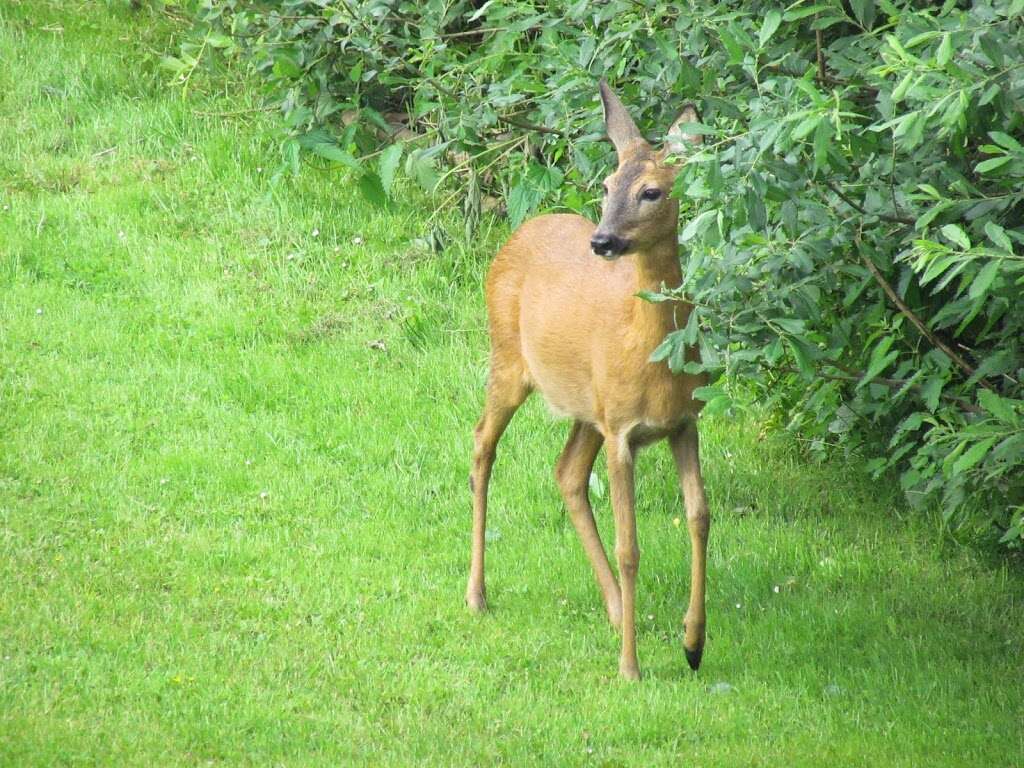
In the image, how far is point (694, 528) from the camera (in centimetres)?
617

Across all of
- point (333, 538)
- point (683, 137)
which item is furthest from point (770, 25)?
point (333, 538)

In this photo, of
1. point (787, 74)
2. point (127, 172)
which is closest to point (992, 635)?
point (787, 74)

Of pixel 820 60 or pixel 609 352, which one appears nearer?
pixel 820 60

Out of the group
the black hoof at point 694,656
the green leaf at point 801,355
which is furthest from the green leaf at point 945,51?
the black hoof at point 694,656

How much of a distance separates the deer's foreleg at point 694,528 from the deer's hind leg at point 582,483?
0.58 metres

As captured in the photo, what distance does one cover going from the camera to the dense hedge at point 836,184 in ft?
15.3

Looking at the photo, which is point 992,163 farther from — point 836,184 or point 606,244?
point 606,244

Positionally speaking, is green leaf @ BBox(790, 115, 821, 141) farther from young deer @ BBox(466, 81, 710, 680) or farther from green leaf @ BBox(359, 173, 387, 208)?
green leaf @ BBox(359, 173, 387, 208)

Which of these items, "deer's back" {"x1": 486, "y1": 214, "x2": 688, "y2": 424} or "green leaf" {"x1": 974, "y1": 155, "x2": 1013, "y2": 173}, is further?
"deer's back" {"x1": 486, "y1": 214, "x2": 688, "y2": 424}

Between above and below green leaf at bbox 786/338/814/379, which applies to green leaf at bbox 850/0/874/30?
above

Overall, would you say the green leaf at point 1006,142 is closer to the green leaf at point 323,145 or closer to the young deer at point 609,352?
the young deer at point 609,352

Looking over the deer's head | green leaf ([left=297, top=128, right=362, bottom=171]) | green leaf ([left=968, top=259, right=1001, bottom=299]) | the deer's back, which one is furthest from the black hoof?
green leaf ([left=297, top=128, right=362, bottom=171])

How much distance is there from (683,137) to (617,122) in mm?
933

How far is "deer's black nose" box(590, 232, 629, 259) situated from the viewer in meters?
5.70
